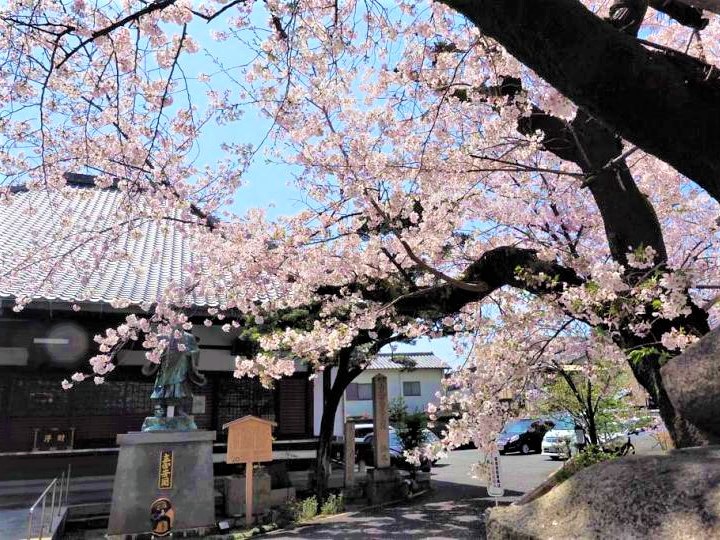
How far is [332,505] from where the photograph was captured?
34.7ft

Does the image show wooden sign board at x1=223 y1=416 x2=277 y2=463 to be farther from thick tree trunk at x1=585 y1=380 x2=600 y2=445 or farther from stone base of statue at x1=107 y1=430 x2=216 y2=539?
thick tree trunk at x1=585 y1=380 x2=600 y2=445

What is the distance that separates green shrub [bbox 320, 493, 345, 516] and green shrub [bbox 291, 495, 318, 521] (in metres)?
0.19

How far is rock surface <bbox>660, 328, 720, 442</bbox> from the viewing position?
2.73 m

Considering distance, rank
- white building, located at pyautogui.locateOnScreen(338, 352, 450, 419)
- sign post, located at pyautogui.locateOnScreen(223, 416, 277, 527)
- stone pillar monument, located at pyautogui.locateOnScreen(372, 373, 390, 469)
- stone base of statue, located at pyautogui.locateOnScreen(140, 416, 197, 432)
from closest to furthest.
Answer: stone base of statue, located at pyautogui.locateOnScreen(140, 416, 197, 432), sign post, located at pyautogui.locateOnScreen(223, 416, 277, 527), stone pillar monument, located at pyautogui.locateOnScreen(372, 373, 390, 469), white building, located at pyautogui.locateOnScreen(338, 352, 450, 419)

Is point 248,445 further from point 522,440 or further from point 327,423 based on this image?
point 522,440

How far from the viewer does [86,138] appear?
212 inches

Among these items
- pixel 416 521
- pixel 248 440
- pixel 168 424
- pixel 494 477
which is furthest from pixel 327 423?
pixel 494 477

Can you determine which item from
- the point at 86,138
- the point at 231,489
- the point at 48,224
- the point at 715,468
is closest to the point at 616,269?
the point at 715,468

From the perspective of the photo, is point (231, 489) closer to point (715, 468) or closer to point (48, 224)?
point (48, 224)

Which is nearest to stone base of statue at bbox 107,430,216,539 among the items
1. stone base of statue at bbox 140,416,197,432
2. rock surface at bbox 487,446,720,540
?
stone base of statue at bbox 140,416,197,432

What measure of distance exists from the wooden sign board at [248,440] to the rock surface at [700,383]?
324 inches

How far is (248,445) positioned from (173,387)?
188cm

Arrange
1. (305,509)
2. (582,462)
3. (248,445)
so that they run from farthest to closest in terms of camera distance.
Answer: (305,509), (248,445), (582,462)

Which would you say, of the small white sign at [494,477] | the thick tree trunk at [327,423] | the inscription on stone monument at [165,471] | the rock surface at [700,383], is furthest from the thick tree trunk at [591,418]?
the rock surface at [700,383]
